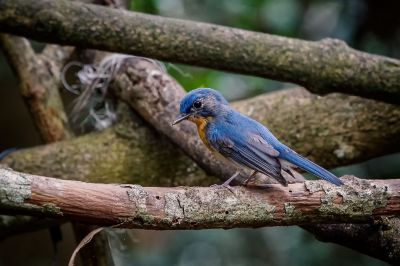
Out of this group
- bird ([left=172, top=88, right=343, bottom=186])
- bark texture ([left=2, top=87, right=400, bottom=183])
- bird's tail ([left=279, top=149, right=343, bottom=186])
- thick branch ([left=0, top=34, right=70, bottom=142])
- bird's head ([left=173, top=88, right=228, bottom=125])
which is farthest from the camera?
thick branch ([left=0, top=34, right=70, bottom=142])

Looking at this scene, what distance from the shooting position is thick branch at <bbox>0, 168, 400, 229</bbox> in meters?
2.06

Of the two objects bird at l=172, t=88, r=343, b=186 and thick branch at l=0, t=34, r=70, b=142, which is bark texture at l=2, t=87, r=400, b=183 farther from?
bird at l=172, t=88, r=343, b=186

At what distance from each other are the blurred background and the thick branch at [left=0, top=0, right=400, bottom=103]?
1146 millimetres

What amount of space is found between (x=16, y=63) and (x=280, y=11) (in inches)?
81.3

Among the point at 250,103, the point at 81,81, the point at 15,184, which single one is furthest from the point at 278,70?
the point at 15,184

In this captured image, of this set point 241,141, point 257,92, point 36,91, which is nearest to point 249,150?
point 241,141

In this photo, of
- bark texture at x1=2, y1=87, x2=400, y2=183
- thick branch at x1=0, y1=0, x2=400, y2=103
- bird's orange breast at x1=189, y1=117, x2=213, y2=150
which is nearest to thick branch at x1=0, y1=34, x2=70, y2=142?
bark texture at x1=2, y1=87, x2=400, y2=183

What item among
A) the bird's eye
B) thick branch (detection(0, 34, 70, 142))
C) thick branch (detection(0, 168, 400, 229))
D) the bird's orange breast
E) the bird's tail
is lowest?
thick branch (detection(0, 168, 400, 229))

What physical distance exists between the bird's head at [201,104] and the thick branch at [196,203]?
0.65 m

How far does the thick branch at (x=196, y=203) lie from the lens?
2.06 metres

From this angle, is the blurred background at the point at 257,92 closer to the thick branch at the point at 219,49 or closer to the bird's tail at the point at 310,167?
the thick branch at the point at 219,49

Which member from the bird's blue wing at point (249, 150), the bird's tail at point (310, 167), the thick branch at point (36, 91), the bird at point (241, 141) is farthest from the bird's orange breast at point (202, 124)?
the thick branch at point (36, 91)

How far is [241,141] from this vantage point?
287cm

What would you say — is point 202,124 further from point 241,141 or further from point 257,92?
point 257,92
